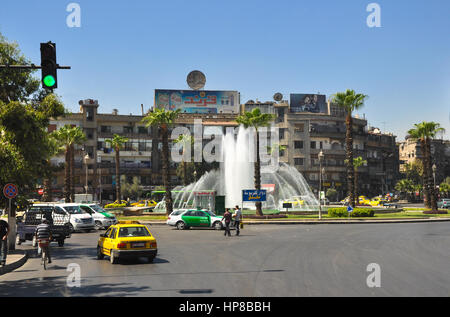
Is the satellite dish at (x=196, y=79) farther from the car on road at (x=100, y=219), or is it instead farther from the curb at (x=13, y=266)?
the curb at (x=13, y=266)

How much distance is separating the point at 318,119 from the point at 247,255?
281 ft

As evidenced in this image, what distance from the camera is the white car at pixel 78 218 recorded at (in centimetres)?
3206

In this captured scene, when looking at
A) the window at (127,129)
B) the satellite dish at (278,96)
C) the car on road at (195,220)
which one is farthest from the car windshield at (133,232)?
the satellite dish at (278,96)

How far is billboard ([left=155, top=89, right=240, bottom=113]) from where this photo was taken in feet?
333

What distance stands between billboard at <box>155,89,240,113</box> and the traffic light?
298ft

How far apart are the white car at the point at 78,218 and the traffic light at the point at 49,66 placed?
22610mm

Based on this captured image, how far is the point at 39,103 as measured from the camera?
22812 mm

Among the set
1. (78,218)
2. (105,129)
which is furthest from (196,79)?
(78,218)

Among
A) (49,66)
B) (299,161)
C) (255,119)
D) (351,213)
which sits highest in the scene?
(255,119)

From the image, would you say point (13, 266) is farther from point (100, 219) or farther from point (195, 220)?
point (195, 220)

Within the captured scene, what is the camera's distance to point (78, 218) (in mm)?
32031

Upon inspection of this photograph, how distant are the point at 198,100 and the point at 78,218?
73.3m
